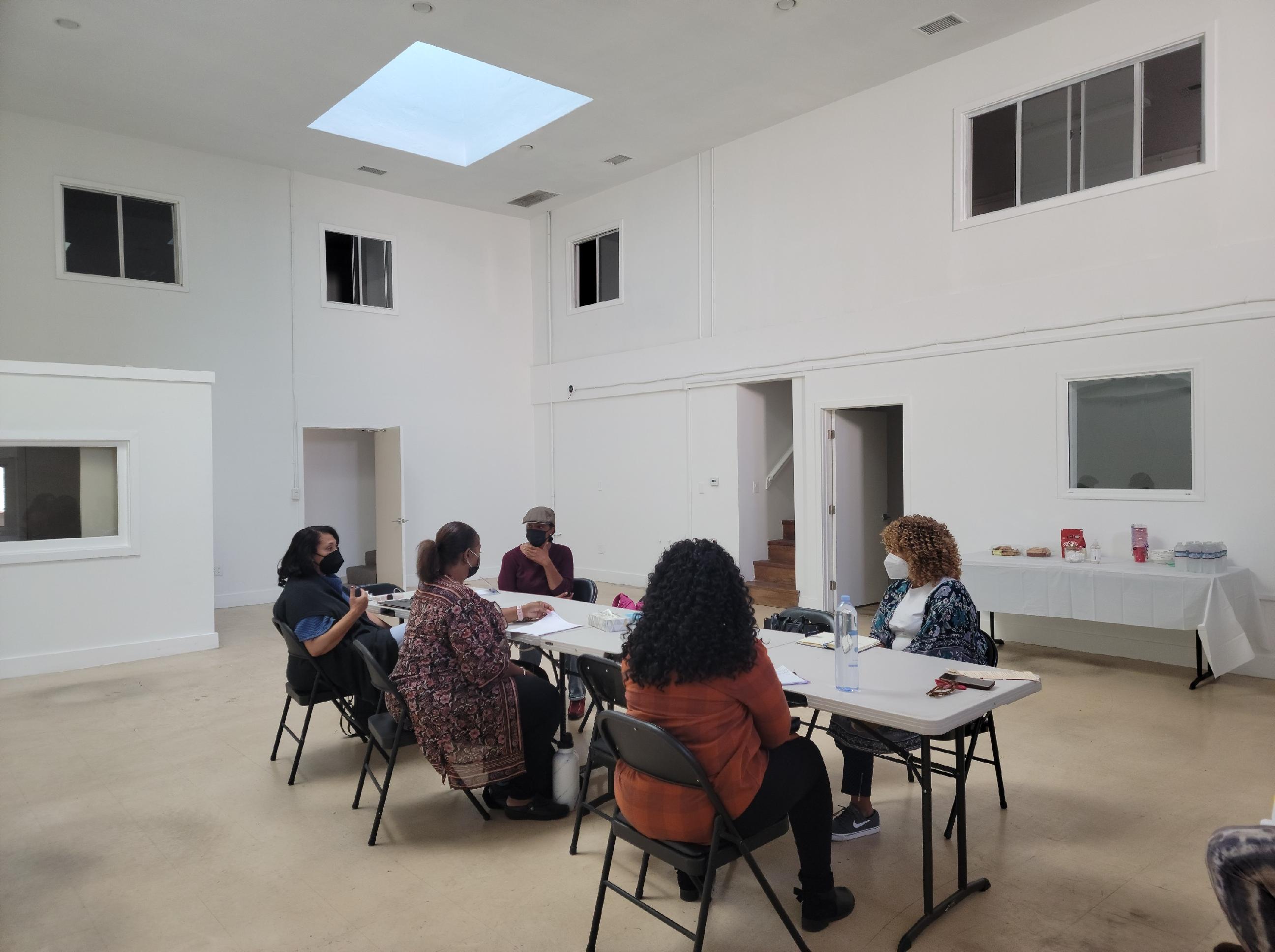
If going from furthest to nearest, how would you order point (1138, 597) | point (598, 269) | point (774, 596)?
point (598, 269)
point (774, 596)
point (1138, 597)

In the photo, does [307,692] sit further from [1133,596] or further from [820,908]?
[1133,596]

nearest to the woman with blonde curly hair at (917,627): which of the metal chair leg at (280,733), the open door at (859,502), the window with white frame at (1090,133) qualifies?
the metal chair leg at (280,733)

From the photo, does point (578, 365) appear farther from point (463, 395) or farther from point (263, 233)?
point (263, 233)

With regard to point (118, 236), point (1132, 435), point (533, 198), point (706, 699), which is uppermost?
point (533, 198)

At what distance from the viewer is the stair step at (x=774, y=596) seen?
28.0 ft

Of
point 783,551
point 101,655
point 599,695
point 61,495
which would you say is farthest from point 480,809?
point 783,551

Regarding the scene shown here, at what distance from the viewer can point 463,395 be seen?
36.3ft

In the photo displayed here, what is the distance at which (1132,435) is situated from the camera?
19.9 feet

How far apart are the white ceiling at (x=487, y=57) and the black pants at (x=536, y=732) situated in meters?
5.25

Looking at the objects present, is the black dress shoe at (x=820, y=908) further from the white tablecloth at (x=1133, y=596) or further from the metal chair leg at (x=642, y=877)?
the white tablecloth at (x=1133, y=596)

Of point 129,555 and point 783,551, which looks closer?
point 129,555

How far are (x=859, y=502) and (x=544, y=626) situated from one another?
536cm

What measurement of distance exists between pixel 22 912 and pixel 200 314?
741 centimetres

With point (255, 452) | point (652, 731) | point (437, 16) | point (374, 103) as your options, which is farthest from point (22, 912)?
point (374, 103)
